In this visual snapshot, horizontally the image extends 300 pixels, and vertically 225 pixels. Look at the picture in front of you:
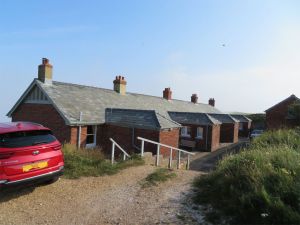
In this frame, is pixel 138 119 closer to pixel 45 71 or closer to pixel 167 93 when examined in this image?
pixel 45 71

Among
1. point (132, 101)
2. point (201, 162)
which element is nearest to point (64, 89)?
point (132, 101)

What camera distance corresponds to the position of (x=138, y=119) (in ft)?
67.9

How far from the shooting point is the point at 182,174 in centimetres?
956

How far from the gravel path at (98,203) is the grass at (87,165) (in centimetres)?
52

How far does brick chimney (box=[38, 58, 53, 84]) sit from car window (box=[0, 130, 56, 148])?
47.3 feet

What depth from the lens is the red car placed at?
6.09 m

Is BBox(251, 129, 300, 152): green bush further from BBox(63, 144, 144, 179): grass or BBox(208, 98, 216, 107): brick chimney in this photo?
BBox(208, 98, 216, 107): brick chimney

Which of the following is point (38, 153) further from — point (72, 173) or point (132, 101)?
point (132, 101)

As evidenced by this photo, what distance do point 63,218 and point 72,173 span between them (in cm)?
313

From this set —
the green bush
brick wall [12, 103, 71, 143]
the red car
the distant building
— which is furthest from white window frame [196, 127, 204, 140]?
the red car

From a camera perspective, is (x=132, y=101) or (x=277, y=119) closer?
(x=132, y=101)

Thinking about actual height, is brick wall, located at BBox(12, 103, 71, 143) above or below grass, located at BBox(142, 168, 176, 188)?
above

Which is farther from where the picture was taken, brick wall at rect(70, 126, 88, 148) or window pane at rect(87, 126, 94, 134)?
window pane at rect(87, 126, 94, 134)

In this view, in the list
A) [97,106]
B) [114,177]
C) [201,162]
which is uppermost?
[97,106]
